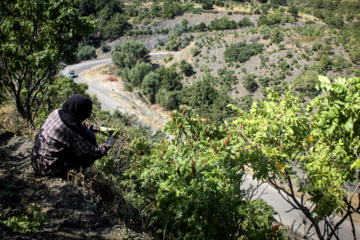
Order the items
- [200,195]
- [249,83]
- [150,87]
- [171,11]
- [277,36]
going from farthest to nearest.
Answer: [171,11] < [277,36] < [150,87] < [249,83] < [200,195]

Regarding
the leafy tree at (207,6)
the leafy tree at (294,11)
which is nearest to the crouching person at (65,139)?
the leafy tree at (294,11)

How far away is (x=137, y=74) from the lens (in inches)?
1328

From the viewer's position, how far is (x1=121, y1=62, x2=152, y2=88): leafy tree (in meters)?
33.8

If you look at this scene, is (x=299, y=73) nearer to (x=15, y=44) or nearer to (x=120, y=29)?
(x=15, y=44)

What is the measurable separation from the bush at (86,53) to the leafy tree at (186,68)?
25474mm

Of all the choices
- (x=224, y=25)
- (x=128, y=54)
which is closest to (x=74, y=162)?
(x=128, y=54)

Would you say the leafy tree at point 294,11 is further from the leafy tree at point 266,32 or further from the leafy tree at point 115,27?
the leafy tree at point 115,27

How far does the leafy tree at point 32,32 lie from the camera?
223 inches

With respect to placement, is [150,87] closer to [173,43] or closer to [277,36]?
[173,43]

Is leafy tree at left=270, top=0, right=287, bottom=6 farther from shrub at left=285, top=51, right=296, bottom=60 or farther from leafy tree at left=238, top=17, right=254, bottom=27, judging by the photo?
shrub at left=285, top=51, right=296, bottom=60

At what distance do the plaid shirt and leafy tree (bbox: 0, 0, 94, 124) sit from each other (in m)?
3.54

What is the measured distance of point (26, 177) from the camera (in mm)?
2959

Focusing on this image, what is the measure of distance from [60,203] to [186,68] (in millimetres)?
35869

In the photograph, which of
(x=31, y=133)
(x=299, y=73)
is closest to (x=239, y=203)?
(x=31, y=133)
